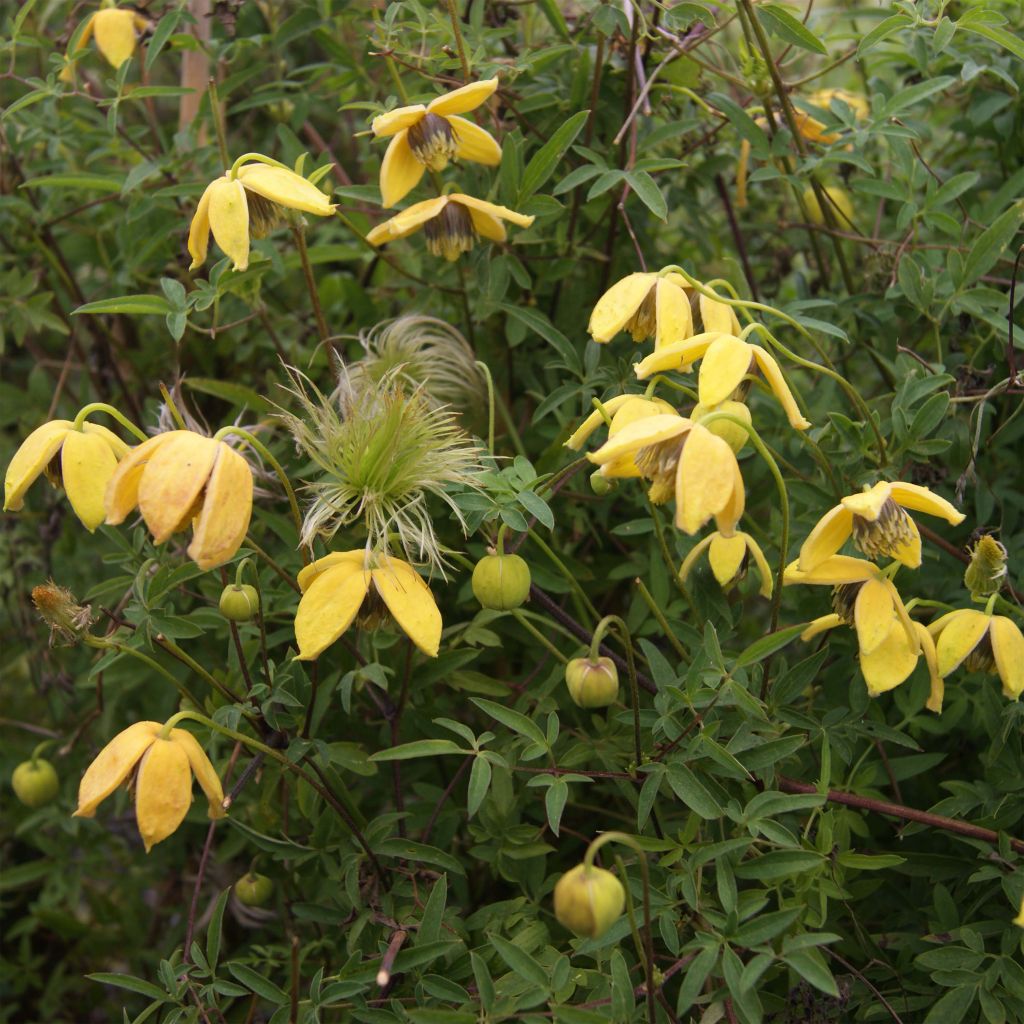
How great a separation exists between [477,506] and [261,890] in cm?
53

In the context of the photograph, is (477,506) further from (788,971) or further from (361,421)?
(788,971)

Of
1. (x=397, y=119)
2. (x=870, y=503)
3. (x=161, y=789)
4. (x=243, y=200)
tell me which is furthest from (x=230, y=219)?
(x=870, y=503)

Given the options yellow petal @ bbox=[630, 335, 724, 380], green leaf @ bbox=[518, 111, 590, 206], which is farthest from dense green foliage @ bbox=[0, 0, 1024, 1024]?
yellow petal @ bbox=[630, 335, 724, 380]

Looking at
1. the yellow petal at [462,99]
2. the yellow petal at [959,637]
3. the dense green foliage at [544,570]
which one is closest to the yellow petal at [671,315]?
the dense green foliage at [544,570]

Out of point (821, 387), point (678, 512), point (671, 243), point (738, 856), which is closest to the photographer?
point (678, 512)

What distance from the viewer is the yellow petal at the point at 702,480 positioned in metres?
0.87

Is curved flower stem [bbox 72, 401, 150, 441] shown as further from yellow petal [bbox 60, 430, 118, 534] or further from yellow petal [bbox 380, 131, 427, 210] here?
yellow petal [bbox 380, 131, 427, 210]

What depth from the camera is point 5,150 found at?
158 centimetres

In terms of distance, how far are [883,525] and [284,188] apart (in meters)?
0.62

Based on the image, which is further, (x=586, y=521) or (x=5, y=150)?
(x=5, y=150)

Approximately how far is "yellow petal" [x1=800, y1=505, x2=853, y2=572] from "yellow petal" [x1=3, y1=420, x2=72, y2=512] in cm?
67

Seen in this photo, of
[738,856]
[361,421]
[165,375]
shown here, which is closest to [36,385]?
[165,375]

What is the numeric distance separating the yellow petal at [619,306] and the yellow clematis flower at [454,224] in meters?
0.17

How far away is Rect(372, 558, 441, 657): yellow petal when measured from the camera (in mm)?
959
